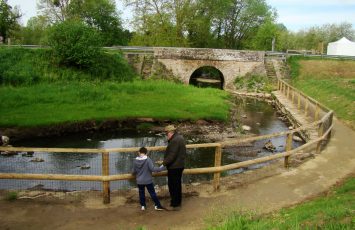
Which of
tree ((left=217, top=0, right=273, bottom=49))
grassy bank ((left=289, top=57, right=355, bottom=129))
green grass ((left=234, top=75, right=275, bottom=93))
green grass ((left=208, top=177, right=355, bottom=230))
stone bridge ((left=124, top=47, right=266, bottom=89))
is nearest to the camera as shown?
green grass ((left=208, top=177, right=355, bottom=230))

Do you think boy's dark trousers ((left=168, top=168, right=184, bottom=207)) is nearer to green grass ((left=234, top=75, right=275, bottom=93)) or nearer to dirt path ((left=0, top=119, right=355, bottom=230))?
dirt path ((left=0, top=119, right=355, bottom=230))

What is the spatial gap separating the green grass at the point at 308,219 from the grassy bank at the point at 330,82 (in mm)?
11454

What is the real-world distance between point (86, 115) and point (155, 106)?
4.67m

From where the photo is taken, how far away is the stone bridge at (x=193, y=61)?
35.1 meters

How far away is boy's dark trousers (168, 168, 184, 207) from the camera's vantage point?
7.43 metres

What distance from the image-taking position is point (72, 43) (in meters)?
27.5

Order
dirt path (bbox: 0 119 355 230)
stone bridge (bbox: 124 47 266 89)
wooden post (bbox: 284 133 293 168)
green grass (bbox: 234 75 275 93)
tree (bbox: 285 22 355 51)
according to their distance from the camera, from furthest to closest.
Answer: tree (bbox: 285 22 355 51) < stone bridge (bbox: 124 47 266 89) < green grass (bbox: 234 75 275 93) < wooden post (bbox: 284 133 293 168) < dirt path (bbox: 0 119 355 230)

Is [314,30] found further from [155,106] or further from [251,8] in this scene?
[155,106]

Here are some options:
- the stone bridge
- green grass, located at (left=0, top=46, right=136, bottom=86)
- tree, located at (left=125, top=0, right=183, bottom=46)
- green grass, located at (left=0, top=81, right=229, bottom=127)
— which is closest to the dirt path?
green grass, located at (left=0, top=81, right=229, bottom=127)

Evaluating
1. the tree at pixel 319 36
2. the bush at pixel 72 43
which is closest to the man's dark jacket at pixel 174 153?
the bush at pixel 72 43

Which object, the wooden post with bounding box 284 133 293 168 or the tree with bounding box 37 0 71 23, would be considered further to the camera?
the tree with bounding box 37 0 71 23

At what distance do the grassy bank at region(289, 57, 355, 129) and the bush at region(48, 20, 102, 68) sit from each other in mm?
17294

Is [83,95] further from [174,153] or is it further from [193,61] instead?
[174,153]

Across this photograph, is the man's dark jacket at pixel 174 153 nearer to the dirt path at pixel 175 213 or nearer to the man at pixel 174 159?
the man at pixel 174 159
